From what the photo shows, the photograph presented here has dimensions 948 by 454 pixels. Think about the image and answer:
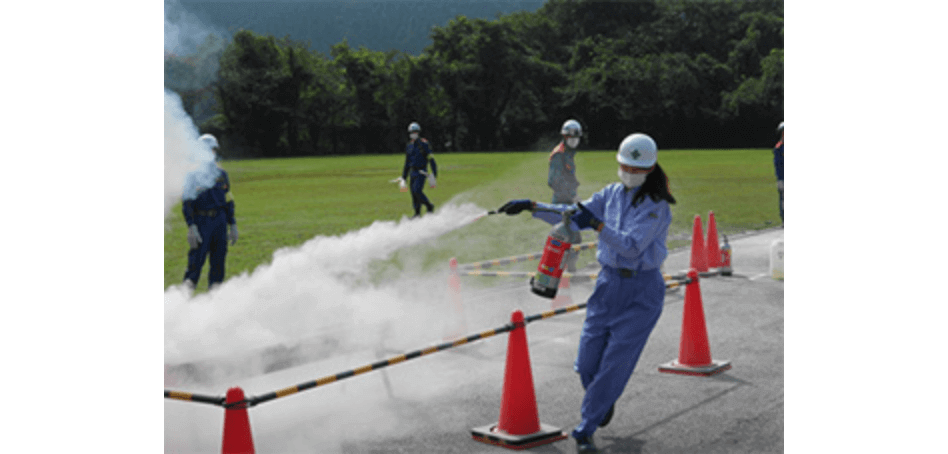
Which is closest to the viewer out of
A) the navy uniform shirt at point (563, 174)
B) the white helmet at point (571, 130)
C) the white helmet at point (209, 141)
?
the white helmet at point (209, 141)

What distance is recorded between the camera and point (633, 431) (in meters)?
7.03

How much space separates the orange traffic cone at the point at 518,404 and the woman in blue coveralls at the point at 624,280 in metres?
0.36

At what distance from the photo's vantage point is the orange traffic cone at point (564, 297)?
40.7ft

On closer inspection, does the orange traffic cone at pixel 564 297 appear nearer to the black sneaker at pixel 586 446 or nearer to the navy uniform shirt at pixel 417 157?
the black sneaker at pixel 586 446

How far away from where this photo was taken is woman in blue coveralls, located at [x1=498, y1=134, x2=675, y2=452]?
6.46 metres

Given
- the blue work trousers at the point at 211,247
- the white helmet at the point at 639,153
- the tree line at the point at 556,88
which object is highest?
the tree line at the point at 556,88

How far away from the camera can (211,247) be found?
12211mm

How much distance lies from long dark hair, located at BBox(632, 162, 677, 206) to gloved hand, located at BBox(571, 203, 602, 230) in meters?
0.34

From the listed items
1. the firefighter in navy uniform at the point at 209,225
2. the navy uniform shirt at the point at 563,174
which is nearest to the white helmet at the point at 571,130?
the navy uniform shirt at the point at 563,174

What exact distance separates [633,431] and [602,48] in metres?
80.4

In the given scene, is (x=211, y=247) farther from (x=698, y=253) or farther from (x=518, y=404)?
(x=698, y=253)

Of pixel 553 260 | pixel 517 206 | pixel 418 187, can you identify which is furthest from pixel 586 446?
pixel 418 187

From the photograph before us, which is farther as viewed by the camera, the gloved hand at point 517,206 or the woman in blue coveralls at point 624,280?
the gloved hand at point 517,206
